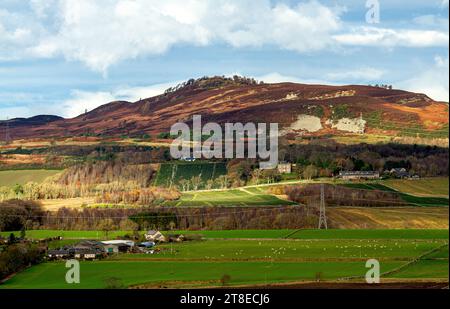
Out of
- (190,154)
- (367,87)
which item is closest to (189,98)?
(367,87)

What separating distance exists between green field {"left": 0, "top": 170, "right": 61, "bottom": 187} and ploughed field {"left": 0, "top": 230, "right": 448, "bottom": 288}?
20.7m

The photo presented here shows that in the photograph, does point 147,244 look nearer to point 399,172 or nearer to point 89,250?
point 89,250

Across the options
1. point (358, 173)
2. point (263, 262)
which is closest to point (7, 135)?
point (358, 173)

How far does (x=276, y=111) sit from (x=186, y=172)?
26.1m

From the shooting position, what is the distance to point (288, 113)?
3445 inches

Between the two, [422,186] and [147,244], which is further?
[422,186]

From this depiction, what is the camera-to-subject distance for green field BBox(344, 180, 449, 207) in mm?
51219

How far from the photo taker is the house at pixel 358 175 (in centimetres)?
5841

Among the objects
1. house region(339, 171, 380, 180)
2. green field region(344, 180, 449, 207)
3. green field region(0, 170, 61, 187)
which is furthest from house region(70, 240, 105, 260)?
green field region(0, 170, 61, 187)

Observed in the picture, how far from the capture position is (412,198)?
2112 inches

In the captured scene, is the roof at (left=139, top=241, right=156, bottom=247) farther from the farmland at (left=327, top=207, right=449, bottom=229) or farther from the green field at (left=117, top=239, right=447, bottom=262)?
A: the farmland at (left=327, top=207, right=449, bottom=229)

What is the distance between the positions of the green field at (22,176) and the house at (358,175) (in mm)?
20556

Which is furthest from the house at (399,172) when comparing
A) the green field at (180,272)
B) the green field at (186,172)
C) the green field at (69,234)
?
the green field at (180,272)

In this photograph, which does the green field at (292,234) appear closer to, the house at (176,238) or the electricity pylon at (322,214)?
the electricity pylon at (322,214)
